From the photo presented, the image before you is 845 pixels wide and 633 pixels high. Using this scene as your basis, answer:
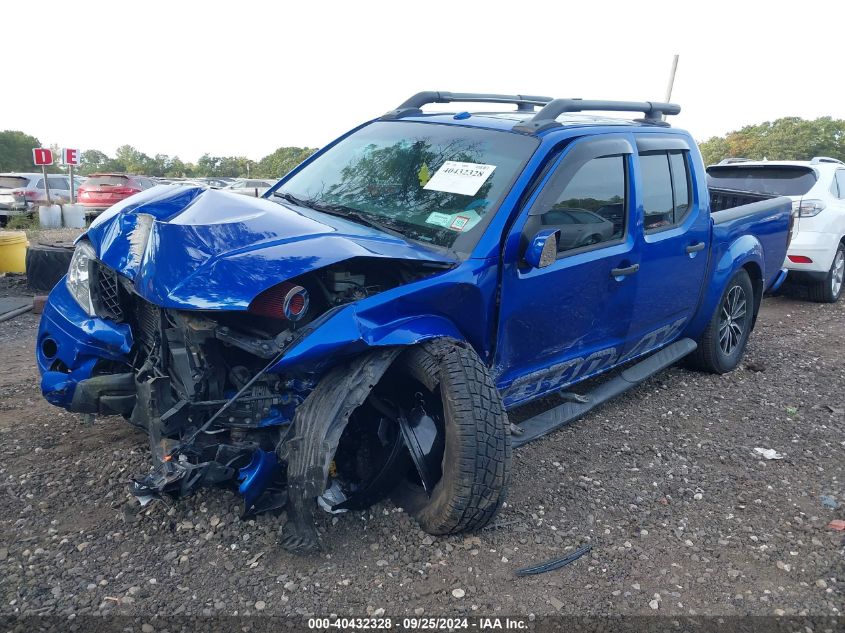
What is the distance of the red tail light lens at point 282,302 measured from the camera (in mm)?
2615

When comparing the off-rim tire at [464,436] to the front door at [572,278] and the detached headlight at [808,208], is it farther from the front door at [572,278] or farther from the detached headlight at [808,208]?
the detached headlight at [808,208]

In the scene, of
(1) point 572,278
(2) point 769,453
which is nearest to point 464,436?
(1) point 572,278

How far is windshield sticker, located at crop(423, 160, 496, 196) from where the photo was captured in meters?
3.36

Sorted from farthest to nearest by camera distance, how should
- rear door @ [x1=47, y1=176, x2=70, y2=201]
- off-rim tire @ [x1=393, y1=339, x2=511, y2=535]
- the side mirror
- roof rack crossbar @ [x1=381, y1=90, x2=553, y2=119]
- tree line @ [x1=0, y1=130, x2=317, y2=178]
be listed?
tree line @ [x1=0, y1=130, x2=317, y2=178] → rear door @ [x1=47, y1=176, x2=70, y2=201] → roof rack crossbar @ [x1=381, y1=90, x2=553, y2=119] → the side mirror → off-rim tire @ [x1=393, y1=339, x2=511, y2=535]

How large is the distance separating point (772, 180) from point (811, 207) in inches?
21.9

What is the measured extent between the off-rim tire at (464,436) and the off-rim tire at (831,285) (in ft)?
23.3

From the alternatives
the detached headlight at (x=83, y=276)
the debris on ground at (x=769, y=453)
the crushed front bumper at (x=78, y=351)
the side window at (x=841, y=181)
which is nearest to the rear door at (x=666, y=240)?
the debris on ground at (x=769, y=453)

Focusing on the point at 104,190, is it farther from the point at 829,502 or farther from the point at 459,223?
the point at 829,502

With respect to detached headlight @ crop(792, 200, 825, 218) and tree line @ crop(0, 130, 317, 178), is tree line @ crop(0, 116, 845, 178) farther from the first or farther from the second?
detached headlight @ crop(792, 200, 825, 218)

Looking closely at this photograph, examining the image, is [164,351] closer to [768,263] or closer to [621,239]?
[621,239]

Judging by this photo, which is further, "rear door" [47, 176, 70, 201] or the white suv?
"rear door" [47, 176, 70, 201]

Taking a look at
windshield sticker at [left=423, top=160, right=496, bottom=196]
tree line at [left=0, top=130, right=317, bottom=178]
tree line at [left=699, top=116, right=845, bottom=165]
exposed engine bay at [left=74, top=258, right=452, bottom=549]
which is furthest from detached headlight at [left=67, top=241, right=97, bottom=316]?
tree line at [left=0, top=130, right=317, bottom=178]

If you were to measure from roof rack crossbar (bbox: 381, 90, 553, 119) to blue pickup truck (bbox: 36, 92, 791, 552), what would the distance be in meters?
0.12

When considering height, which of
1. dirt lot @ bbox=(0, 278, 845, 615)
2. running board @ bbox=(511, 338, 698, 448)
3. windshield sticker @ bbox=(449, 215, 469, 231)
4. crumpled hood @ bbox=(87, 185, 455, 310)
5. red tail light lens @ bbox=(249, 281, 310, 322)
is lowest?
dirt lot @ bbox=(0, 278, 845, 615)
